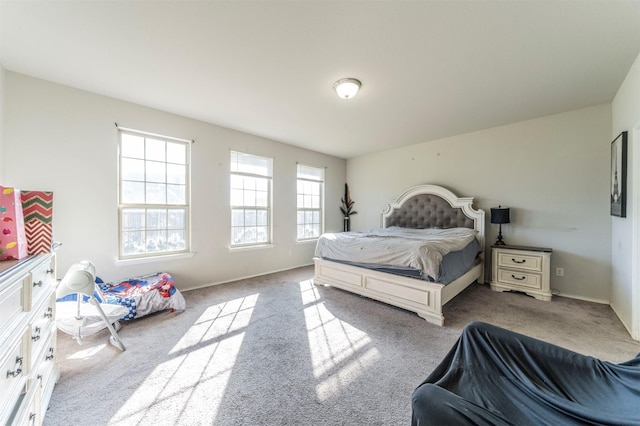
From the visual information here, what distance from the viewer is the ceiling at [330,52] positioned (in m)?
1.64

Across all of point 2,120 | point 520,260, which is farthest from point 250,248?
point 520,260

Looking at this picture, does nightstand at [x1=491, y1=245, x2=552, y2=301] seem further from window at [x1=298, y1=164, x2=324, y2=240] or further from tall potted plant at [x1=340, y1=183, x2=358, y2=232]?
window at [x1=298, y1=164, x2=324, y2=240]

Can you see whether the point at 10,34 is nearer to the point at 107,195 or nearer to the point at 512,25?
the point at 107,195

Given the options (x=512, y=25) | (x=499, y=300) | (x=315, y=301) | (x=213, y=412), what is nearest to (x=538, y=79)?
(x=512, y=25)

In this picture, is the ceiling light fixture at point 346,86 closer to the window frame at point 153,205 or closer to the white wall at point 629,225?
the window frame at point 153,205

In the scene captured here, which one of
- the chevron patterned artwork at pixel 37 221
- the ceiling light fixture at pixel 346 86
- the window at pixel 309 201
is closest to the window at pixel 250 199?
the window at pixel 309 201

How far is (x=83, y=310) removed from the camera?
2252 mm

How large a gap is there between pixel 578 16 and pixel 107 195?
473 cm

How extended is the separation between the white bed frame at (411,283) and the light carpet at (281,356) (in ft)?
0.42

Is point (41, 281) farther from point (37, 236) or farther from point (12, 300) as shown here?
point (12, 300)

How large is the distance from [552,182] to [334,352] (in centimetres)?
388

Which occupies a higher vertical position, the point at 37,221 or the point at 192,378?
the point at 37,221

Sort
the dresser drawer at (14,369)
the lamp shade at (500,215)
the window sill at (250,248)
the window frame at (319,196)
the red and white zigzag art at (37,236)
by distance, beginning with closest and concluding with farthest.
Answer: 1. the dresser drawer at (14,369)
2. the red and white zigzag art at (37,236)
3. the lamp shade at (500,215)
4. the window sill at (250,248)
5. the window frame at (319,196)

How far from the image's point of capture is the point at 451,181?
4.36 metres
